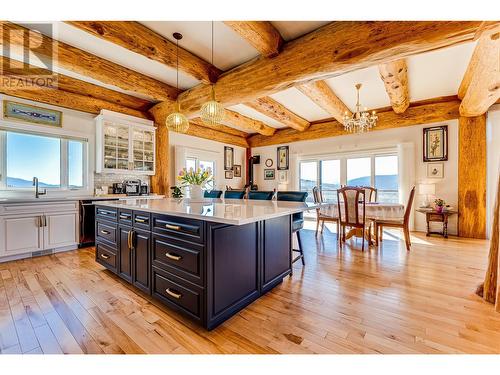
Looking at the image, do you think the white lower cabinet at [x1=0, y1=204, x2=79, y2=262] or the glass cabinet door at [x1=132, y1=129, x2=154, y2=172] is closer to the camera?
the white lower cabinet at [x1=0, y1=204, x2=79, y2=262]

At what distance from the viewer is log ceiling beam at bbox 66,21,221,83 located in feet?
7.66

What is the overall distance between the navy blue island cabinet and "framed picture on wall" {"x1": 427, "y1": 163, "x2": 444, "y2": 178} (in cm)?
424

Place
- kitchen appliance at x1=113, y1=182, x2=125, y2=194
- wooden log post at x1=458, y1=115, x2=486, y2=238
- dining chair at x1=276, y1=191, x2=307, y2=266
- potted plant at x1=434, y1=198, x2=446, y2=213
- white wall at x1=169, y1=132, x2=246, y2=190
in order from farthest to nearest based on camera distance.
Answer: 1. white wall at x1=169, y1=132, x2=246, y2=190
2. kitchen appliance at x1=113, y1=182, x2=125, y2=194
3. potted plant at x1=434, y1=198, x2=446, y2=213
4. wooden log post at x1=458, y1=115, x2=486, y2=238
5. dining chair at x1=276, y1=191, x2=307, y2=266

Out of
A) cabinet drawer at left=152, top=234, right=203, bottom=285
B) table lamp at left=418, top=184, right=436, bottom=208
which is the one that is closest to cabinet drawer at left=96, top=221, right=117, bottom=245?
cabinet drawer at left=152, top=234, right=203, bottom=285

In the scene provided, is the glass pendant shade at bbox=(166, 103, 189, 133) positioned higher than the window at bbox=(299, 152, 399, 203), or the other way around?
the glass pendant shade at bbox=(166, 103, 189, 133)

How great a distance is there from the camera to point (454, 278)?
2.34 m

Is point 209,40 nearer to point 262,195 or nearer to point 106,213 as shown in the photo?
point 262,195

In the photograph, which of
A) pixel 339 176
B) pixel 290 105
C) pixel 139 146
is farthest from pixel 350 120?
pixel 139 146

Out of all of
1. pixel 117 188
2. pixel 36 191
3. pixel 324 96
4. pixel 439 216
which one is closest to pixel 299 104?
pixel 324 96

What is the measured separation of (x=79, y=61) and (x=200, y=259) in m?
3.26

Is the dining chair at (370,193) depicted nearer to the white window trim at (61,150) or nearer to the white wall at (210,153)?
the white wall at (210,153)

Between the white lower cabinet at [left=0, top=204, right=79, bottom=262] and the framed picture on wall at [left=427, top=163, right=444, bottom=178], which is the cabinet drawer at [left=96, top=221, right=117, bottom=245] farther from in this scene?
the framed picture on wall at [left=427, top=163, right=444, bottom=178]

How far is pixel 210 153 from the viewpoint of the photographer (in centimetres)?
625
